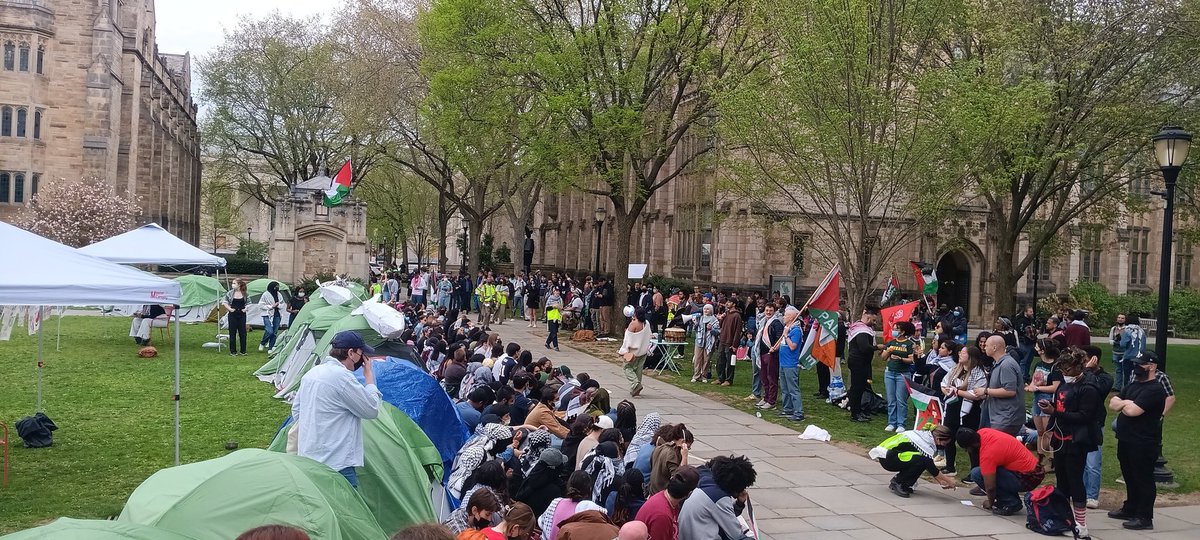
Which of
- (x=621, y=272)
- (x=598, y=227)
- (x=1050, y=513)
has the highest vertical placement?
(x=598, y=227)

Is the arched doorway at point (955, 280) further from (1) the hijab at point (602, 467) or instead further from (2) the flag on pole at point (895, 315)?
(1) the hijab at point (602, 467)

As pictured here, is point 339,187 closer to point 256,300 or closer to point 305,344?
point 256,300

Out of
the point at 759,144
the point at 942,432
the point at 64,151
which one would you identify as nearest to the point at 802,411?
the point at 942,432

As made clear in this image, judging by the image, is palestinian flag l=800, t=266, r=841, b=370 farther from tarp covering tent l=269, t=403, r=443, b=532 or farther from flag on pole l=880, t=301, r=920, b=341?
tarp covering tent l=269, t=403, r=443, b=532

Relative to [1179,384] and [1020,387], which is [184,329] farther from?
[1179,384]

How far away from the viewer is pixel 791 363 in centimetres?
1522

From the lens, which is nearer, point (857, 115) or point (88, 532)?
point (88, 532)

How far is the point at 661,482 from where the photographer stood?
24.1ft

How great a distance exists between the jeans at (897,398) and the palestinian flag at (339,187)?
2481 centimetres

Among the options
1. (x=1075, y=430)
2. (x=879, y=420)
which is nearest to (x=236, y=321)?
(x=879, y=420)

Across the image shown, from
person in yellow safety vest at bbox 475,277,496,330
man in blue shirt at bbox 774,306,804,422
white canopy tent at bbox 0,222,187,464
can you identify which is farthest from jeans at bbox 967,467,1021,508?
person in yellow safety vest at bbox 475,277,496,330

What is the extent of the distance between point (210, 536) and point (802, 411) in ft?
39.3

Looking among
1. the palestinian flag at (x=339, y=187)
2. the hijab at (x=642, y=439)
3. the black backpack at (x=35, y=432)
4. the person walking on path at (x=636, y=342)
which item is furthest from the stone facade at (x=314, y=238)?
the hijab at (x=642, y=439)

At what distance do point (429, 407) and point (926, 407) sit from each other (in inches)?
258
